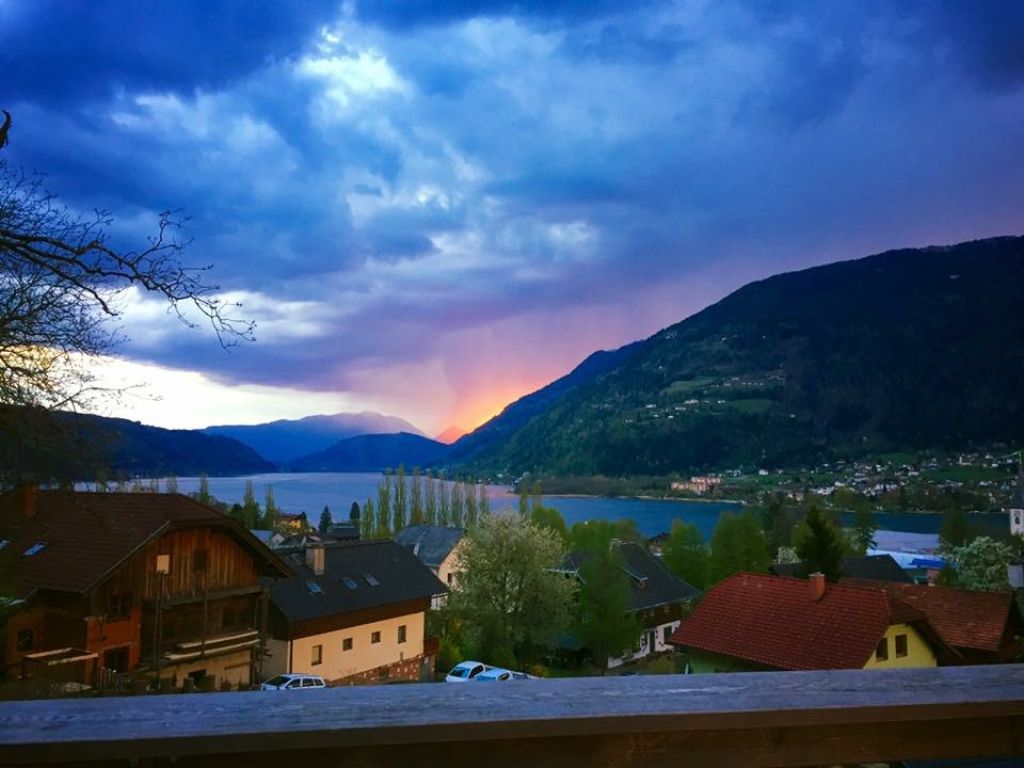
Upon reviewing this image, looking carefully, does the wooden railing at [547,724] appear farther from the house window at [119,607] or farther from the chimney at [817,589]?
the chimney at [817,589]

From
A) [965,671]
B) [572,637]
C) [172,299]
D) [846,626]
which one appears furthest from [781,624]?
[965,671]

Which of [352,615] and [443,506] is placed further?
[443,506]

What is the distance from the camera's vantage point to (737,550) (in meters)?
54.8

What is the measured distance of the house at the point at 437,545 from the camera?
5837 centimetres

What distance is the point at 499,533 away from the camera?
3741 cm

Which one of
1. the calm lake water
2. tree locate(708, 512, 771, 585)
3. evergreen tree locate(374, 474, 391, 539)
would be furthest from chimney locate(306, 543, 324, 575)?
the calm lake water

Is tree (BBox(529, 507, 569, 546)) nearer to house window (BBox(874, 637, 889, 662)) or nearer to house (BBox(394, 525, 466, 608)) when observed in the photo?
house (BBox(394, 525, 466, 608))

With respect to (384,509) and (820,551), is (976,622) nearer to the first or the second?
(820,551)

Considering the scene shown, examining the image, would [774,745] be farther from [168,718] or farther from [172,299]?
[172,299]

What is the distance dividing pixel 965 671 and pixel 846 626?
24.1 meters

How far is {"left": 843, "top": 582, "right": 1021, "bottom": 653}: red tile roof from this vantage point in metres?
27.5

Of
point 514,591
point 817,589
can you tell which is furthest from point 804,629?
point 514,591

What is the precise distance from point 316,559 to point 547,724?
A: 1323 inches

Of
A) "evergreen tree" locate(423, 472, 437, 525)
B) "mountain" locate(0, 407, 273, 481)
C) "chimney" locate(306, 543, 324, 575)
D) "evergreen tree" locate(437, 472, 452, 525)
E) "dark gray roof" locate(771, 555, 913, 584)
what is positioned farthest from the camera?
"evergreen tree" locate(437, 472, 452, 525)
